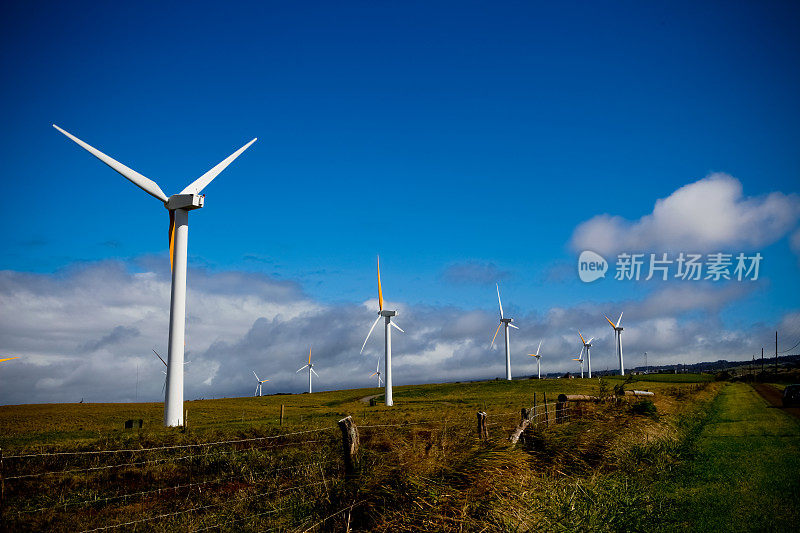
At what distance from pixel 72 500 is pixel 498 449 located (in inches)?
443

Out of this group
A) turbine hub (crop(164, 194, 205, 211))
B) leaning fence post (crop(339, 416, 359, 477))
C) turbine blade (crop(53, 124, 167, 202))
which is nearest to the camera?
leaning fence post (crop(339, 416, 359, 477))

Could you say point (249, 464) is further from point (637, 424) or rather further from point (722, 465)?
point (722, 465)

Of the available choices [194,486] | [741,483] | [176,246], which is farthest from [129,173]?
[741,483]

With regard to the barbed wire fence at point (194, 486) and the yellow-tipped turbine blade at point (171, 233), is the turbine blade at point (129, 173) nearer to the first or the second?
the yellow-tipped turbine blade at point (171, 233)

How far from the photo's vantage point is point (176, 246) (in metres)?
38.2

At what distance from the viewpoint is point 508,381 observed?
88.5m

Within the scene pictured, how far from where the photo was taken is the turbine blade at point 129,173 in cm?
3519

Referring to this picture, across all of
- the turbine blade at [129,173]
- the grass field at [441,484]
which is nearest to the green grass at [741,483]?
the grass field at [441,484]

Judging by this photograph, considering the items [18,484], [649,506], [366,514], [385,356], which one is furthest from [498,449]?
[385,356]

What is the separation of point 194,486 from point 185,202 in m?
27.4

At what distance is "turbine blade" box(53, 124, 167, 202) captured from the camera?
35.2 metres

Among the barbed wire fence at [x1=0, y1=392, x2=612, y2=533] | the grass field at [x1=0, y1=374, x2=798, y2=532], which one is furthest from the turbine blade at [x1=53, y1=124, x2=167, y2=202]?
the barbed wire fence at [x1=0, y1=392, x2=612, y2=533]

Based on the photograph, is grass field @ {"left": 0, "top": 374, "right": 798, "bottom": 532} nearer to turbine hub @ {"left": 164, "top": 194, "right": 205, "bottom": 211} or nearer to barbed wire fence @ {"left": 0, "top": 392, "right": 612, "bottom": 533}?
barbed wire fence @ {"left": 0, "top": 392, "right": 612, "bottom": 533}

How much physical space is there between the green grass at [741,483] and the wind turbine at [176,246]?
29.3 meters
